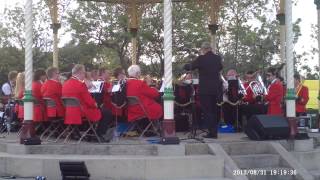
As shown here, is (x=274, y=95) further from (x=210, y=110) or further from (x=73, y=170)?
(x=73, y=170)

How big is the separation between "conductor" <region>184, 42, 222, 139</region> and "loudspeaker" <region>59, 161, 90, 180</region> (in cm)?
322

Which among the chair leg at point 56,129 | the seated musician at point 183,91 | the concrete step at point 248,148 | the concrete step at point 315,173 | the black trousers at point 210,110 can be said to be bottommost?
the concrete step at point 315,173

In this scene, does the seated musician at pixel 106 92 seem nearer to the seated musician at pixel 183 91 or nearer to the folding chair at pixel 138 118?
the folding chair at pixel 138 118

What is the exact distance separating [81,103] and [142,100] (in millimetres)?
1458

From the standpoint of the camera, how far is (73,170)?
977 cm

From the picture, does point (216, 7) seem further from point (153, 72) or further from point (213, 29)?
point (153, 72)

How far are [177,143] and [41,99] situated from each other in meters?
3.63

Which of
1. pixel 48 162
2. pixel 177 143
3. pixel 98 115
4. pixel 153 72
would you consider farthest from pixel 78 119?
pixel 153 72

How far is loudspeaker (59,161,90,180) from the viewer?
973cm

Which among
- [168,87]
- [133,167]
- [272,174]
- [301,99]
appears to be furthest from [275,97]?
[133,167]

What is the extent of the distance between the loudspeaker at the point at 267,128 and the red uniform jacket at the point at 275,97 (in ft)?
5.49

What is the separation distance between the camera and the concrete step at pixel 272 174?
34.1ft

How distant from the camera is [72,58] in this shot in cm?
4575

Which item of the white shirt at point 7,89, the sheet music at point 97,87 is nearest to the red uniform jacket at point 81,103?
the sheet music at point 97,87
